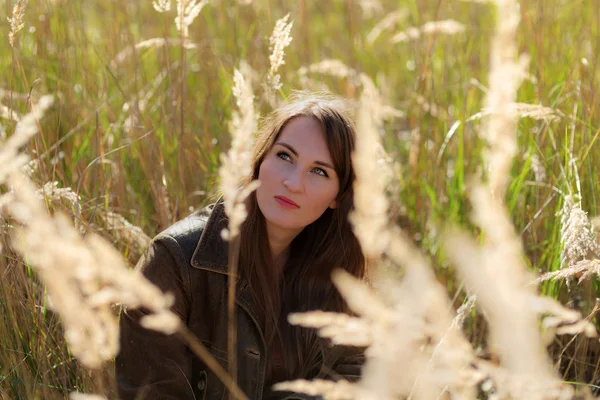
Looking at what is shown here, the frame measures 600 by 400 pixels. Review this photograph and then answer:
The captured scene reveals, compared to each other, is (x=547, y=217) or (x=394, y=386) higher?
(x=394, y=386)

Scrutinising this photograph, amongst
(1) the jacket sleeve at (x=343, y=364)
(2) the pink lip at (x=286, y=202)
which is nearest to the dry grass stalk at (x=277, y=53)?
(2) the pink lip at (x=286, y=202)

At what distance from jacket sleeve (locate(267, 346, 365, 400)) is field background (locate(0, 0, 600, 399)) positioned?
0.36 metres

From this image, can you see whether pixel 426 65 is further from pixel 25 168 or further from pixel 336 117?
pixel 25 168

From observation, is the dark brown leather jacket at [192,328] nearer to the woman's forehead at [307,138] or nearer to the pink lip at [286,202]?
the pink lip at [286,202]

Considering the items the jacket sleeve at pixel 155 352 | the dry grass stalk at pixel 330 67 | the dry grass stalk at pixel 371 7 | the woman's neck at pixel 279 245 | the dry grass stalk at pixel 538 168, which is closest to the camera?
the jacket sleeve at pixel 155 352

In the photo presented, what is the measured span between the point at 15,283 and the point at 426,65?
176 centimetres

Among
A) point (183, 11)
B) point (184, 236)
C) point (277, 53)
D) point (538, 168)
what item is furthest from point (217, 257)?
point (538, 168)

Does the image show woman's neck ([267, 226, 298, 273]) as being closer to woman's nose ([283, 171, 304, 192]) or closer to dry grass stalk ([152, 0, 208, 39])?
woman's nose ([283, 171, 304, 192])

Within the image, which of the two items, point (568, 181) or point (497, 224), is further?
point (568, 181)

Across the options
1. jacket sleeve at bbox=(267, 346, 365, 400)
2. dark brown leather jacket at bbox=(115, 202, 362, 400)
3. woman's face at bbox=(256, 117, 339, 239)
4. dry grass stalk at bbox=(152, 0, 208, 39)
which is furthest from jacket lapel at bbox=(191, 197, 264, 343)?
dry grass stalk at bbox=(152, 0, 208, 39)

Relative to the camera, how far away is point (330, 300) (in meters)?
2.22

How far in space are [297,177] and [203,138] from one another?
0.82 m

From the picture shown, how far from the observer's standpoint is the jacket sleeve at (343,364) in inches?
84.7

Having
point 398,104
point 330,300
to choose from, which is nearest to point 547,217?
point 330,300
